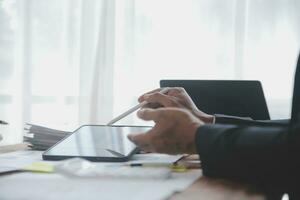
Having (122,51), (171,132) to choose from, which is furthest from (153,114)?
(122,51)

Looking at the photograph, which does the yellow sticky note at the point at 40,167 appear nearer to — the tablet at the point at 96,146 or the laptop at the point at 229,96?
the tablet at the point at 96,146

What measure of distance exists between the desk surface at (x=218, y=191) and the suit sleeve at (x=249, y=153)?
0.06ft

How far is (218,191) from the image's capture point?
0.55 m

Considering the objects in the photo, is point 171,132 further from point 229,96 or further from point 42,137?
point 229,96

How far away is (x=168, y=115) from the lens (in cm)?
66

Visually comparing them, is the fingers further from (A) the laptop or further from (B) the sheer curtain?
(B) the sheer curtain

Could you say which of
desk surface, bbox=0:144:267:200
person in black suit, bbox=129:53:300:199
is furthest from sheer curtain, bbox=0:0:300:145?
desk surface, bbox=0:144:267:200

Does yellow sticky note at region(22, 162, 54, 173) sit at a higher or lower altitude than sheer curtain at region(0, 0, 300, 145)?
lower

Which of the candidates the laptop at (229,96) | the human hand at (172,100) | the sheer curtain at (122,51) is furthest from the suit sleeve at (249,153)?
the sheer curtain at (122,51)

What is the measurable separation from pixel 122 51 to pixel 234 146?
1473mm

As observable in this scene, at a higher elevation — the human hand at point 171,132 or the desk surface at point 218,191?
the human hand at point 171,132

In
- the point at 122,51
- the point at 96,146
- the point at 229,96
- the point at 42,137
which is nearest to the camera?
the point at 96,146

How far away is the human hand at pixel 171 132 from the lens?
2.16ft

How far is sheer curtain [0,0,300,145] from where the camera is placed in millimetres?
A: 1903
